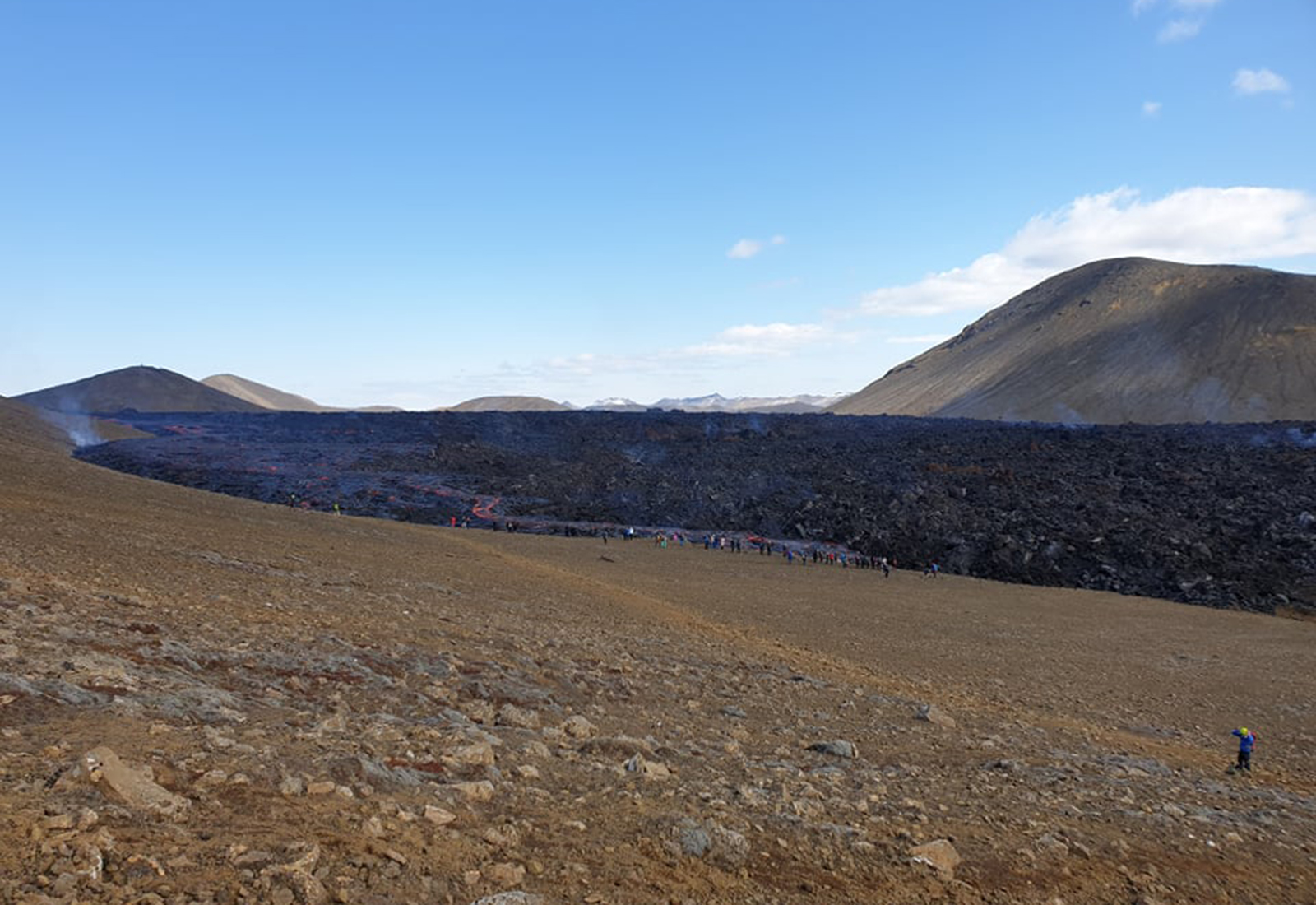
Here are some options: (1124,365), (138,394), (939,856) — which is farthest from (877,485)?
(138,394)

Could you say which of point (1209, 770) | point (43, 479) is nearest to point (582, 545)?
point (43, 479)

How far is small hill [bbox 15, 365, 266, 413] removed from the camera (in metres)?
115

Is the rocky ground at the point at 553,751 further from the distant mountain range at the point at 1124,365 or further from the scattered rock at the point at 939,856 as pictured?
the distant mountain range at the point at 1124,365

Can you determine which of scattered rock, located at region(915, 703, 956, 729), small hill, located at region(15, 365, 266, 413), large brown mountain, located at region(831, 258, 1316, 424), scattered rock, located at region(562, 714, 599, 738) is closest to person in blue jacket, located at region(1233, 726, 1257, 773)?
scattered rock, located at region(915, 703, 956, 729)

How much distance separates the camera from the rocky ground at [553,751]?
562 cm

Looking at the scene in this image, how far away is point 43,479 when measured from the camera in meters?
25.4

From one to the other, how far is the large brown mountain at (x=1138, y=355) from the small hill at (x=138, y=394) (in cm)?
10722

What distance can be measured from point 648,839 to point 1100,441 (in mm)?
62086

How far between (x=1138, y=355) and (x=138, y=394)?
143171 mm

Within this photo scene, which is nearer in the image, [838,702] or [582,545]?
[838,702]

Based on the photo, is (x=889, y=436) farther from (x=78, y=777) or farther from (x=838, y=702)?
(x=78, y=777)

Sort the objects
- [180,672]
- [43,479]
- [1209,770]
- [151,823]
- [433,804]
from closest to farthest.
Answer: [151,823] → [433,804] → [180,672] → [1209,770] → [43,479]

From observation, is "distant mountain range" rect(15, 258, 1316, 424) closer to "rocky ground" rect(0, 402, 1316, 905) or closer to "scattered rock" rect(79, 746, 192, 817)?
"rocky ground" rect(0, 402, 1316, 905)

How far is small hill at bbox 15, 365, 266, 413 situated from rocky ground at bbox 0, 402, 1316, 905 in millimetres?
109385
